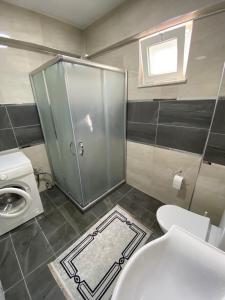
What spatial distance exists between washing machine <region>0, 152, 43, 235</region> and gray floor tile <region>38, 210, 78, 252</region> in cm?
22

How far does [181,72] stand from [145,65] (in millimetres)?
433

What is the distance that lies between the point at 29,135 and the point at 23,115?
28 centimetres

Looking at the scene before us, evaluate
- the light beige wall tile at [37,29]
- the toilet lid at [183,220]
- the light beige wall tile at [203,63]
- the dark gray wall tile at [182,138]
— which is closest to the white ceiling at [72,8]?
the light beige wall tile at [37,29]

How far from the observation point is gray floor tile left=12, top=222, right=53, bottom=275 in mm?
1312

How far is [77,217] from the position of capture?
1.78m

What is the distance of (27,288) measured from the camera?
1.14 meters

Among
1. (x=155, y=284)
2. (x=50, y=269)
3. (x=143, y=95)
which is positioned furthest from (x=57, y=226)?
(x=143, y=95)

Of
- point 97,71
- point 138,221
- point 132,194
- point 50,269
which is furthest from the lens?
point 132,194

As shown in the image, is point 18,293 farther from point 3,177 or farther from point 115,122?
point 115,122

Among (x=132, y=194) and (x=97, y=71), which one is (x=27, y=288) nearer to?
(x=132, y=194)

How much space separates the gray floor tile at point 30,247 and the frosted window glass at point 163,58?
2.24 metres

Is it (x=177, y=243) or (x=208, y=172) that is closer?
(x=177, y=243)

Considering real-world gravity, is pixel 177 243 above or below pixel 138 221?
above

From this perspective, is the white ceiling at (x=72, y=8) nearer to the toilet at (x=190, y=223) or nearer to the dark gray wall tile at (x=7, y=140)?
the dark gray wall tile at (x=7, y=140)
